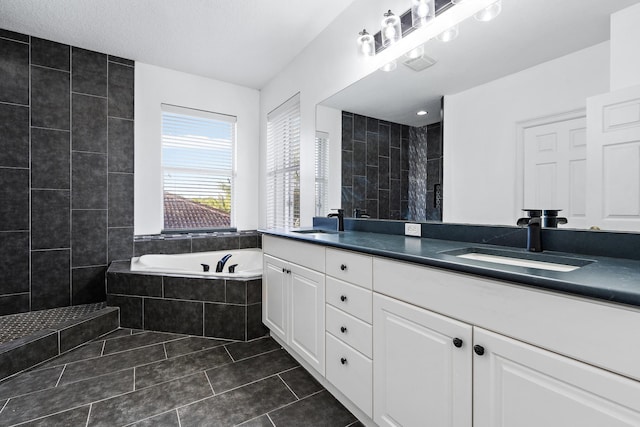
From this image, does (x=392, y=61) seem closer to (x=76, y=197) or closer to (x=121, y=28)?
(x=121, y=28)

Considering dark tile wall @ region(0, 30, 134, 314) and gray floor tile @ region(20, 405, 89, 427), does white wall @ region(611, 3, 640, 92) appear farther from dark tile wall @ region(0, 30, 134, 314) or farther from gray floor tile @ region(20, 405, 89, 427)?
dark tile wall @ region(0, 30, 134, 314)

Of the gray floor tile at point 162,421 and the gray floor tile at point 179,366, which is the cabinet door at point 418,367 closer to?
the gray floor tile at point 162,421

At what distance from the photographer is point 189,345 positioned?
2199 mm

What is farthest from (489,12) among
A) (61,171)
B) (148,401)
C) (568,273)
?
(61,171)

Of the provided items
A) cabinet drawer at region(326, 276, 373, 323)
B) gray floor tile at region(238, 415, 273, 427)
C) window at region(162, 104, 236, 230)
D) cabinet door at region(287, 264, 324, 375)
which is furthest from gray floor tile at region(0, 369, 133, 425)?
window at region(162, 104, 236, 230)

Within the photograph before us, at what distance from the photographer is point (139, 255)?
3090 mm

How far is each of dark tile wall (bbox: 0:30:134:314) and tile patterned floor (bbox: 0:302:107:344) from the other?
0.12m

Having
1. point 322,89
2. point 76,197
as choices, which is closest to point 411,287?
point 322,89

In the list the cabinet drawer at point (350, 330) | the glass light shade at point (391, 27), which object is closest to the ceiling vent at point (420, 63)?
the glass light shade at point (391, 27)

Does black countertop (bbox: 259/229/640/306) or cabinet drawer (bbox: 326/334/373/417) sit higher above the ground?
black countertop (bbox: 259/229/640/306)

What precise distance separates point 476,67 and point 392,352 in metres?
1.38

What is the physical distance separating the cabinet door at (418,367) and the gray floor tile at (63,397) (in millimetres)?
1435

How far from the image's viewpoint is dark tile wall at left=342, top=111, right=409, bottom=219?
6.11 feet

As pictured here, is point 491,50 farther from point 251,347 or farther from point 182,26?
point 182,26
